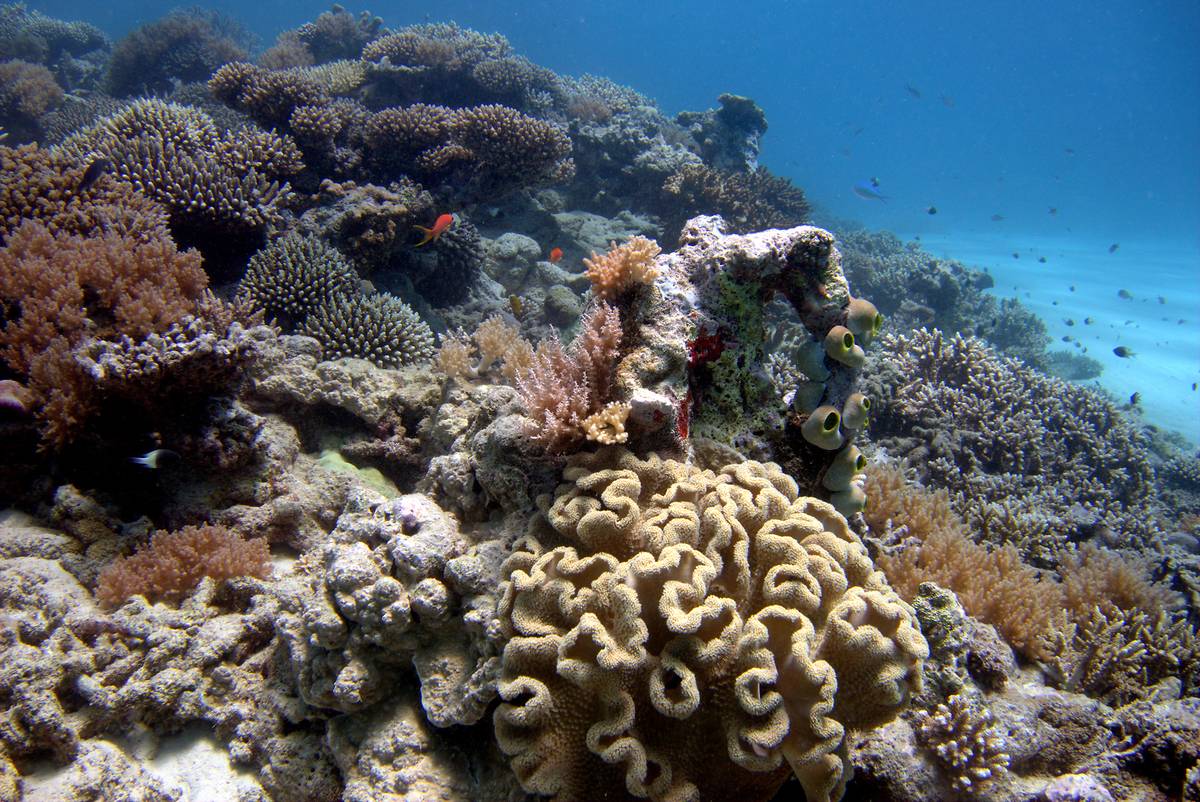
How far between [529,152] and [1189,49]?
9516 cm

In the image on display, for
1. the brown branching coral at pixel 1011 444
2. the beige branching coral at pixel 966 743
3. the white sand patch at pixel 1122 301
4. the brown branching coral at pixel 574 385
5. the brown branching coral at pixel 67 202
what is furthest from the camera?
the white sand patch at pixel 1122 301

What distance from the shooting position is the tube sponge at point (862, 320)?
11.4 feet

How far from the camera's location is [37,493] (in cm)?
361

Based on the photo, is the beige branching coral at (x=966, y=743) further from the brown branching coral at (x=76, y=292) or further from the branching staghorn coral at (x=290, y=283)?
the branching staghorn coral at (x=290, y=283)

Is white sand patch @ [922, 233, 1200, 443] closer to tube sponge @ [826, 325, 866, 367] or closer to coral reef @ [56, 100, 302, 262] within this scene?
tube sponge @ [826, 325, 866, 367]

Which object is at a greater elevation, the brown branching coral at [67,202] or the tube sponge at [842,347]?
the tube sponge at [842,347]

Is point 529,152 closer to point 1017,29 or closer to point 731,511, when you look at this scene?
point 731,511

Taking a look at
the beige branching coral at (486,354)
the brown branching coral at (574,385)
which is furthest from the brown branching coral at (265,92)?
the brown branching coral at (574,385)

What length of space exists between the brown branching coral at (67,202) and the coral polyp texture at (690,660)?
5.08m

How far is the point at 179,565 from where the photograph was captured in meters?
3.38

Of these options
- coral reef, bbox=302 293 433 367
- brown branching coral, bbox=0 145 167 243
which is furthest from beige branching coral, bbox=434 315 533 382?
brown branching coral, bbox=0 145 167 243

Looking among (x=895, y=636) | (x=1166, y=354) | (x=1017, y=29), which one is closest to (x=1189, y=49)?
(x=1017, y=29)

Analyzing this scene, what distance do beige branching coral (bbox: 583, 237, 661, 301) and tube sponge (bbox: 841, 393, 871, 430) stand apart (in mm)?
1495

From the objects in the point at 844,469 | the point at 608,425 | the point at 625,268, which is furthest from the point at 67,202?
the point at 844,469
